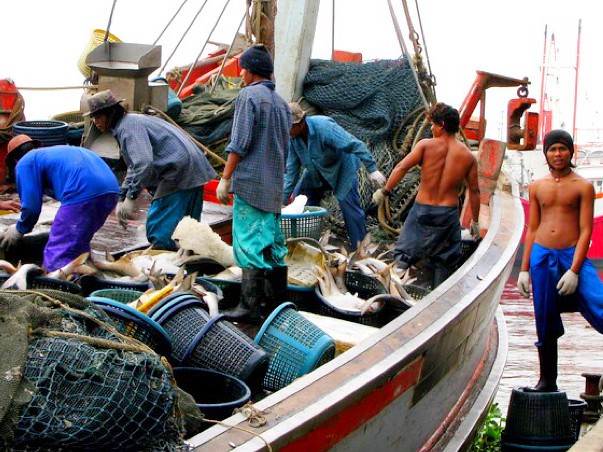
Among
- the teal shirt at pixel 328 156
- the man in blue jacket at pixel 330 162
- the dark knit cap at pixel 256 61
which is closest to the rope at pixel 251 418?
the dark knit cap at pixel 256 61

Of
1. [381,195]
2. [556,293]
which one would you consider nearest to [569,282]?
[556,293]

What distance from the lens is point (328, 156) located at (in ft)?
25.8

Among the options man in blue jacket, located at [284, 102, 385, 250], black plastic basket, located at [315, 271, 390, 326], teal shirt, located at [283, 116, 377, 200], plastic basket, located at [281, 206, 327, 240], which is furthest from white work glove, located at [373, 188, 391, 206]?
black plastic basket, located at [315, 271, 390, 326]

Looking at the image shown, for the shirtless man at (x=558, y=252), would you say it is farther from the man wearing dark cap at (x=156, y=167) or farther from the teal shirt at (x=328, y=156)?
the man wearing dark cap at (x=156, y=167)

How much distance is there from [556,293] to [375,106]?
361cm

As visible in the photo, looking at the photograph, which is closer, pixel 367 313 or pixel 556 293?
pixel 367 313

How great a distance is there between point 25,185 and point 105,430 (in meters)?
3.38

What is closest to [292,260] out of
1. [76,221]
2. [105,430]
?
[76,221]

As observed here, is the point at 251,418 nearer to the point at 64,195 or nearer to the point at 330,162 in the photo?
the point at 64,195

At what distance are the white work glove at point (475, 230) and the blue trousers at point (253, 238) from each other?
2687mm

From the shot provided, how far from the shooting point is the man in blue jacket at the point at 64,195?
619 centimetres

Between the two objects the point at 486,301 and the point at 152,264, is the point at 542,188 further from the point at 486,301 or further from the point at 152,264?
the point at 152,264

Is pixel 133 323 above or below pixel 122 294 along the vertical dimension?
above

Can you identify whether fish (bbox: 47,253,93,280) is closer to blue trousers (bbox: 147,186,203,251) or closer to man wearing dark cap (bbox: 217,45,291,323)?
man wearing dark cap (bbox: 217,45,291,323)
